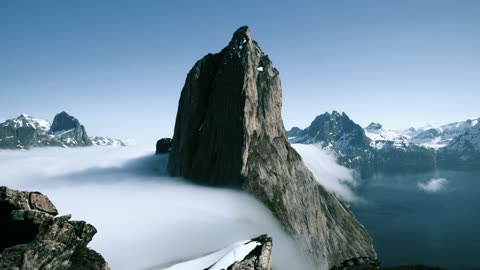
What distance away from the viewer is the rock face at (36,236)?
28734 millimetres

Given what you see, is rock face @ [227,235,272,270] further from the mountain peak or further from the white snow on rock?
the mountain peak

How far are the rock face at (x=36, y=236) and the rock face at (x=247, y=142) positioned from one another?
7651 cm

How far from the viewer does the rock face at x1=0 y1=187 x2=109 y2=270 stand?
28.7m

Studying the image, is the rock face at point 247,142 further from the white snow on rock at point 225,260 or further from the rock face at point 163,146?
the white snow on rock at point 225,260

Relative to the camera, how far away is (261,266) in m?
42.1

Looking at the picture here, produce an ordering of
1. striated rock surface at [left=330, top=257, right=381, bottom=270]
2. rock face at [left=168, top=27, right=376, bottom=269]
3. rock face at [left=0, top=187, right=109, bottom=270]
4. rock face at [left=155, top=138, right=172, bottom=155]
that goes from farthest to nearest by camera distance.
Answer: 1. rock face at [left=155, top=138, right=172, bottom=155]
2. rock face at [left=168, top=27, right=376, bottom=269]
3. striated rock surface at [left=330, top=257, right=381, bottom=270]
4. rock face at [left=0, top=187, right=109, bottom=270]

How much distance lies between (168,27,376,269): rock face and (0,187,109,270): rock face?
3012 inches

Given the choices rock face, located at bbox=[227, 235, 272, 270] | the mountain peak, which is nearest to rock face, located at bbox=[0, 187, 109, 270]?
rock face, located at bbox=[227, 235, 272, 270]

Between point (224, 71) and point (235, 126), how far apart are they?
22062mm

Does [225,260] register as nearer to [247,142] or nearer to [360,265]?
[360,265]

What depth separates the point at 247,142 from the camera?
112 metres

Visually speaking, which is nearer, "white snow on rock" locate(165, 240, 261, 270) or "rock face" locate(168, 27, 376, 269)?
"white snow on rock" locate(165, 240, 261, 270)

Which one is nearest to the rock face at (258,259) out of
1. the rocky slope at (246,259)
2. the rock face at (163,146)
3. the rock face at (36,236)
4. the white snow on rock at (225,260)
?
the rocky slope at (246,259)

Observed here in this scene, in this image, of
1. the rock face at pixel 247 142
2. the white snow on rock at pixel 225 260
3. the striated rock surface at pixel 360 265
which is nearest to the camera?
the white snow on rock at pixel 225 260
